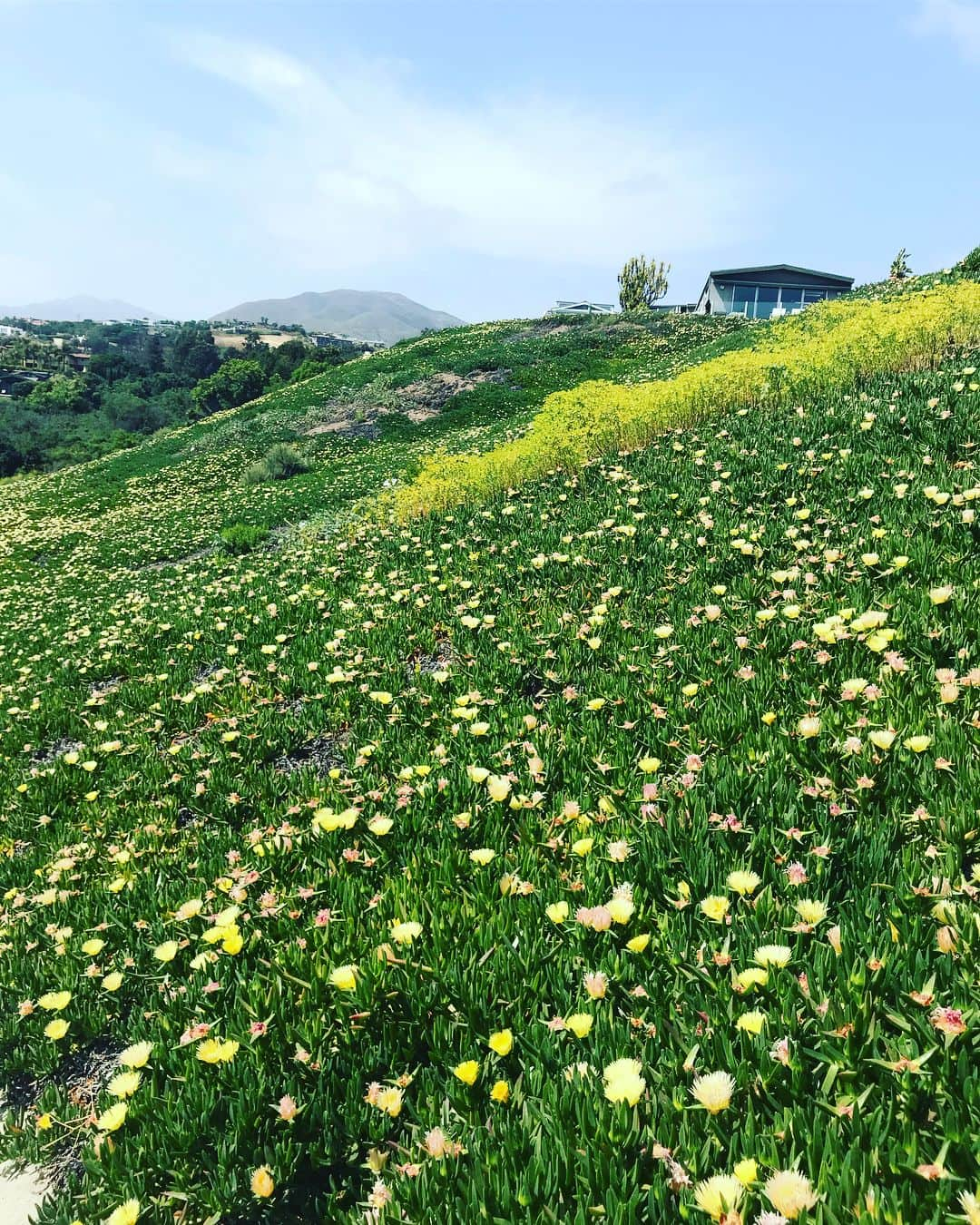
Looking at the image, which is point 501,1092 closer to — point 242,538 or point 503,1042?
point 503,1042

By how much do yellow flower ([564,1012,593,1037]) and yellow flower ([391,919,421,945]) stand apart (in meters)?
0.58

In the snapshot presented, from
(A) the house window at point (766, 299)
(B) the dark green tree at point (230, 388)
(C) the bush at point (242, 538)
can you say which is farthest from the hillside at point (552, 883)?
(B) the dark green tree at point (230, 388)

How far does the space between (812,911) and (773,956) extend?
0.71ft

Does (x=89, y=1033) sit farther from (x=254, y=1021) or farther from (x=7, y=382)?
(x=7, y=382)

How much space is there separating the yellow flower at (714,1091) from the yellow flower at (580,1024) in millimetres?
262

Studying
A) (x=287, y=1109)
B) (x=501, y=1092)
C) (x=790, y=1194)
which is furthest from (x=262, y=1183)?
(x=790, y=1194)

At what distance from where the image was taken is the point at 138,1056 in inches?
74.6

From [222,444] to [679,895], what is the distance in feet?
99.5

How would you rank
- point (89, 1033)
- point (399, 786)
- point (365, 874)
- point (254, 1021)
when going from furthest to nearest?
point (399, 786) < point (365, 874) < point (89, 1033) < point (254, 1021)

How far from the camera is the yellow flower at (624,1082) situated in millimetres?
1379

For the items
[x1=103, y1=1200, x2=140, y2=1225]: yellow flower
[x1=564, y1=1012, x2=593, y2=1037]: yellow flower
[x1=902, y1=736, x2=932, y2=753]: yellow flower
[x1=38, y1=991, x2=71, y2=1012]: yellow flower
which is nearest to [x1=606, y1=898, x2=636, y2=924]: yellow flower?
[x1=564, y1=1012, x2=593, y2=1037]: yellow flower

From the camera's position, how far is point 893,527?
408 centimetres

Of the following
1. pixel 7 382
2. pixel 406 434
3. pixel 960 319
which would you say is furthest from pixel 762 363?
pixel 7 382

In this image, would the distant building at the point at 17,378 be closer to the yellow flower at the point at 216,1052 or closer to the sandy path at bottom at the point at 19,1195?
the sandy path at bottom at the point at 19,1195
